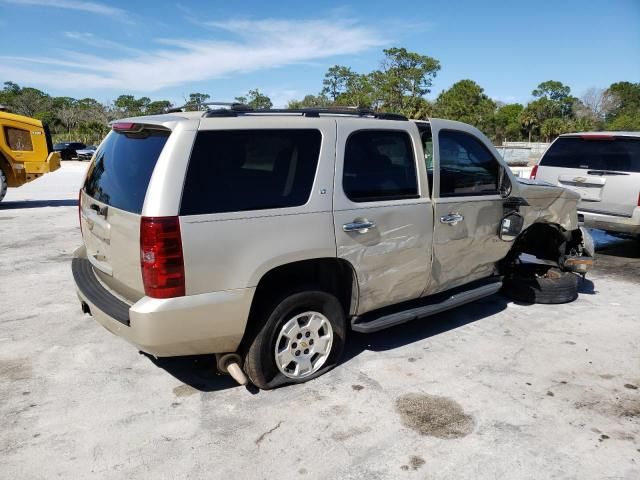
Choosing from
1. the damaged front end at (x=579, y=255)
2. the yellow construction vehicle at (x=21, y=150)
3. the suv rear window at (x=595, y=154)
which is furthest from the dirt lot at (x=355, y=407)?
the yellow construction vehicle at (x=21, y=150)

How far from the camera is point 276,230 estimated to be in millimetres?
3221

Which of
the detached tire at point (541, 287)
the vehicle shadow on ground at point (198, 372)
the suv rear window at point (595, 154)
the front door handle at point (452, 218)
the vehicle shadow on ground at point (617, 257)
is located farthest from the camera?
the suv rear window at point (595, 154)

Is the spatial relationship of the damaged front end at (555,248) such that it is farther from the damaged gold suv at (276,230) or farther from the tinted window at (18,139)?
the tinted window at (18,139)

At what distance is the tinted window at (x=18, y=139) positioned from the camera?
11.9 metres

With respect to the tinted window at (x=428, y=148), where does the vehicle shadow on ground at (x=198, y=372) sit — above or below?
below

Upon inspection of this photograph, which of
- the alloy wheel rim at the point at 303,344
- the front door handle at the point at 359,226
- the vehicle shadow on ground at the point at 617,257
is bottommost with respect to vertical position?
the vehicle shadow on ground at the point at 617,257

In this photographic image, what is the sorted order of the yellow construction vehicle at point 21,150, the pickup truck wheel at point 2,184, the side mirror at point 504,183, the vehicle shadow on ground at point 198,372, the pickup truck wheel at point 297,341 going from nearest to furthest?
the pickup truck wheel at point 297,341 → the vehicle shadow on ground at point 198,372 → the side mirror at point 504,183 → the pickup truck wheel at point 2,184 → the yellow construction vehicle at point 21,150

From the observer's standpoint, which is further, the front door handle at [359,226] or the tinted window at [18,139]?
the tinted window at [18,139]

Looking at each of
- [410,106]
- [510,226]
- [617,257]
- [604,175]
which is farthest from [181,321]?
[410,106]

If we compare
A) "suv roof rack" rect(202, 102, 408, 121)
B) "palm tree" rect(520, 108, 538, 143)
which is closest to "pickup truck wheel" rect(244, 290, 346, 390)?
"suv roof rack" rect(202, 102, 408, 121)

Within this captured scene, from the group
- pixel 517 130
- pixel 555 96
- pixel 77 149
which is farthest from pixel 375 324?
pixel 555 96

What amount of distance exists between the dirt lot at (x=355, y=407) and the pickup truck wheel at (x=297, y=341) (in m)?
0.13

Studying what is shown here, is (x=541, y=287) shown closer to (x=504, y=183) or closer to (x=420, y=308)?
(x=504, y=183)

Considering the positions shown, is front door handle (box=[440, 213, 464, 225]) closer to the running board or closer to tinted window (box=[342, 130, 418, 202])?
tinted window (box=[342, 130, 418, 202])
